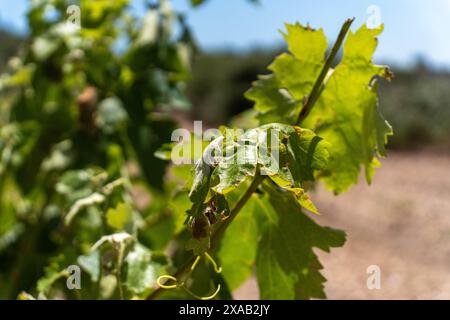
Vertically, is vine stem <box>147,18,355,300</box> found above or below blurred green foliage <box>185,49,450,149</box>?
above

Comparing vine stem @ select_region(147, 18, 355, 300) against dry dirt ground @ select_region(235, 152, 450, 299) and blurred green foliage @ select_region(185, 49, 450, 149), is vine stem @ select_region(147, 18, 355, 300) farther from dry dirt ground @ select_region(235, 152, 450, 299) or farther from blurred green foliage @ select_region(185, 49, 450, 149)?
blurred green foliage @ select_region(185, 49, 450, 149)

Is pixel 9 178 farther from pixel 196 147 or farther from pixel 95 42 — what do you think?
pixel 196 147

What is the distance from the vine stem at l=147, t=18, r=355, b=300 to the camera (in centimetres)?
90

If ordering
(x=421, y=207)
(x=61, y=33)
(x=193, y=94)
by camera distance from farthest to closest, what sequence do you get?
(x=193, y=94) < (x=421, y=207) < (x=61, y=33)

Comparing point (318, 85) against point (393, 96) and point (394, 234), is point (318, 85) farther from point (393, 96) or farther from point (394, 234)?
point (393, 96)

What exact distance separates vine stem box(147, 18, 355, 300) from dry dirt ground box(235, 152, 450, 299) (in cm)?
122

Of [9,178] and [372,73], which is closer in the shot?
[372,73]

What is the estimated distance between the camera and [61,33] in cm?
187


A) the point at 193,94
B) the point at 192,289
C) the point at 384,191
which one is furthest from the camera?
the point at 193,94

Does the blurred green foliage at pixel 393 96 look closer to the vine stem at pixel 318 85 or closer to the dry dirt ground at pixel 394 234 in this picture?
the dry dirt ground at pixel 394 234

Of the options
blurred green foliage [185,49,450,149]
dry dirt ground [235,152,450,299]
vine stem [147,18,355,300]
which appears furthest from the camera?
blurred green foliage [185,49,450,149]

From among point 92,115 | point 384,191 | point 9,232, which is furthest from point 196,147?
point 384,191

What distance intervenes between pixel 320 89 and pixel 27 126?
4.02ft

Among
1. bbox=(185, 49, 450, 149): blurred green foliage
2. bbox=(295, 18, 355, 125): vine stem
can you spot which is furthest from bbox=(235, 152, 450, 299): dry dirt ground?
bbox=(185, 49, 450, 149): blurred green foliage
